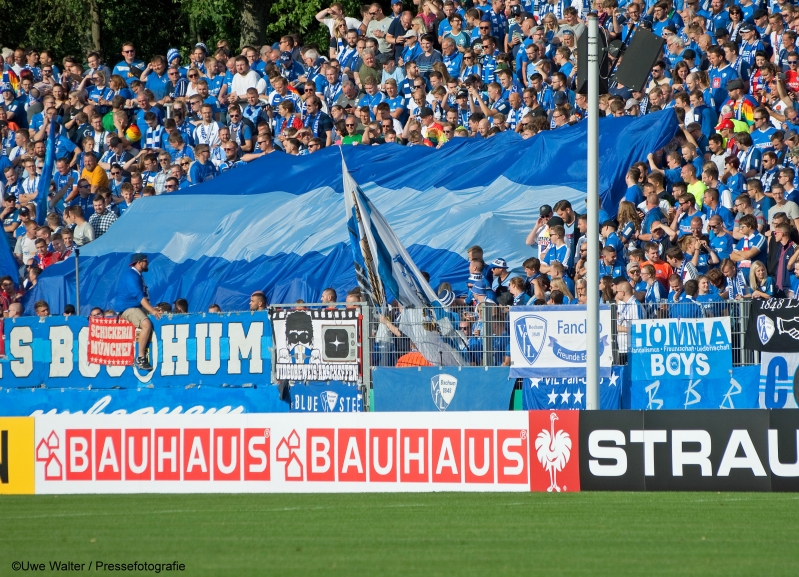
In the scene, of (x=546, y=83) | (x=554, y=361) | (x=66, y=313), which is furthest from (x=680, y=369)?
(x=66, y=313)

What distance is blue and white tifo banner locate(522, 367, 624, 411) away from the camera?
50.8 feet

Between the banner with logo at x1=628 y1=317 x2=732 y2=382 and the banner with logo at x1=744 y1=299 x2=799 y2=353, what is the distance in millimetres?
278

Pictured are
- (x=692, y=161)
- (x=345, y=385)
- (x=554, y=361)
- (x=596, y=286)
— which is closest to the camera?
(x=596, y=286)

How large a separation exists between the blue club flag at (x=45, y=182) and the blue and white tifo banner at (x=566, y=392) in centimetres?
1260

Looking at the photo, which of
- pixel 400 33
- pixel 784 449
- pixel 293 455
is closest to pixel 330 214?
pixel 400 33

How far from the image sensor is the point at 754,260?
53.4 ft

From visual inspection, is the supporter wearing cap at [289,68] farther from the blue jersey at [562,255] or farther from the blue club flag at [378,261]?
the blue jersey at [562,255]

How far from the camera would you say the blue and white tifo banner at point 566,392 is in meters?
15.5

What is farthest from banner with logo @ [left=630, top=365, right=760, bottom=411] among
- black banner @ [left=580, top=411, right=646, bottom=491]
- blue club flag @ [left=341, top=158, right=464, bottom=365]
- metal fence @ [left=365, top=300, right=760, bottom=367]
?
blue club flag @ [left=341, top=158, right=464, bottom=365]

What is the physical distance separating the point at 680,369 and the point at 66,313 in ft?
32.1

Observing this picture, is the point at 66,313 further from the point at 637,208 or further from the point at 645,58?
the point at 645,58

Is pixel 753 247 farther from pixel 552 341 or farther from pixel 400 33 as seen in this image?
pixel 400 33

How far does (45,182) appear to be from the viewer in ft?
83.7

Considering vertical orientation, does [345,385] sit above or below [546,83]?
below
